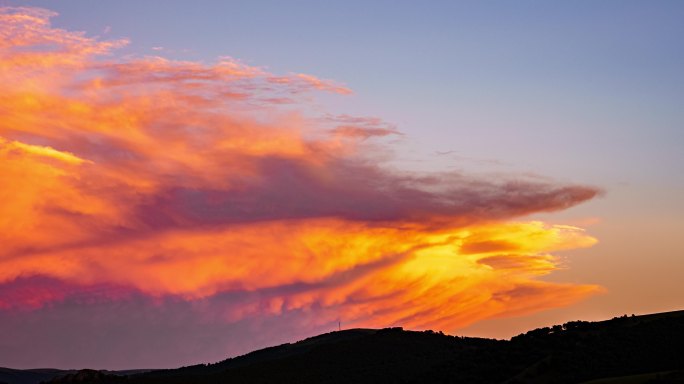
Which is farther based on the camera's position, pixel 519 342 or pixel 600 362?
pixel 519 342

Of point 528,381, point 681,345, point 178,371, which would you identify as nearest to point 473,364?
point 528,381

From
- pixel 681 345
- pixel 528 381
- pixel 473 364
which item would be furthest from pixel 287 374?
pixel 681 345

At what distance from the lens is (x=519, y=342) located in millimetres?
91688

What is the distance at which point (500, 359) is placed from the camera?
84875mm

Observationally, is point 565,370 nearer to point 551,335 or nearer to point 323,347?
point 551,335

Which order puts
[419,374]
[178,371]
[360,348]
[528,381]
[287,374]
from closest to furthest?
[528,381] < [419,374] < [287,374] < [360,348] < [178,371]

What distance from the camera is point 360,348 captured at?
121 meters

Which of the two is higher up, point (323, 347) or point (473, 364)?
point (323, 347)

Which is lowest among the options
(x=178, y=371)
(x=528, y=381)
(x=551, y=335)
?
(x=528, y=381)

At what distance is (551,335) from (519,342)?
13.2 feet

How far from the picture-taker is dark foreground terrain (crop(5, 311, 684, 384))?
7188 cm

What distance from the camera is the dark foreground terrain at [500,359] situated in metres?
71.9

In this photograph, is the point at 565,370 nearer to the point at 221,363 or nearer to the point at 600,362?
the point at 600,362

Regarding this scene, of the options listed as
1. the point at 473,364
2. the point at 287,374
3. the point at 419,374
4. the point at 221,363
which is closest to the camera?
the point at 473,364
